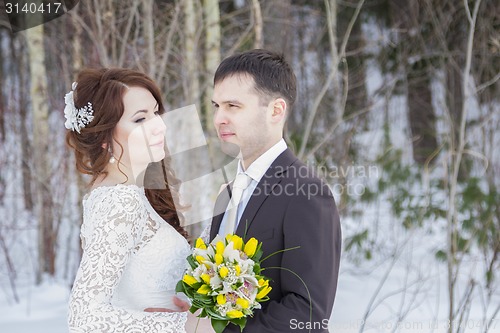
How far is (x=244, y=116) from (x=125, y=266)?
66cm

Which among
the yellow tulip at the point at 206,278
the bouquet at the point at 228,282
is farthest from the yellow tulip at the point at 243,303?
the yellow tulip at the point at 206,278

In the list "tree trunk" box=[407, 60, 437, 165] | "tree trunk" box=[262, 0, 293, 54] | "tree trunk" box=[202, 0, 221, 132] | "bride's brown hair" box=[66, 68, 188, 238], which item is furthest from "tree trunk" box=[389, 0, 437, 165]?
"bride's brown hair" box=[66, 68, 188, 238]

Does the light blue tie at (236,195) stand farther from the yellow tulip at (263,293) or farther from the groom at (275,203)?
the yellow tulip at (263,293)

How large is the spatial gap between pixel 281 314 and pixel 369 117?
26.1ft

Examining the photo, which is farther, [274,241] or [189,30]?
[189,30]

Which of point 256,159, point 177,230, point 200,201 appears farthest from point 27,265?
point 256,159

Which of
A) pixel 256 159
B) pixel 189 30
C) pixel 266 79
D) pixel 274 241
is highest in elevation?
pixel 189 30

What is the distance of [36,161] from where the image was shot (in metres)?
5.95

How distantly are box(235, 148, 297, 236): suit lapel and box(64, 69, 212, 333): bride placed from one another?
0.33 meters

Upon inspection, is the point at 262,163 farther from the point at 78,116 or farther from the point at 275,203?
the point at 78,116

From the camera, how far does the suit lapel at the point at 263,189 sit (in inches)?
78.5

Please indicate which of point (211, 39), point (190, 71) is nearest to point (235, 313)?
point (190, 71)

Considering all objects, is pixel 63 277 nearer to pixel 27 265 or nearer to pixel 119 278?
pixel 27 265

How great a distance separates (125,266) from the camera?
7.16 feet
